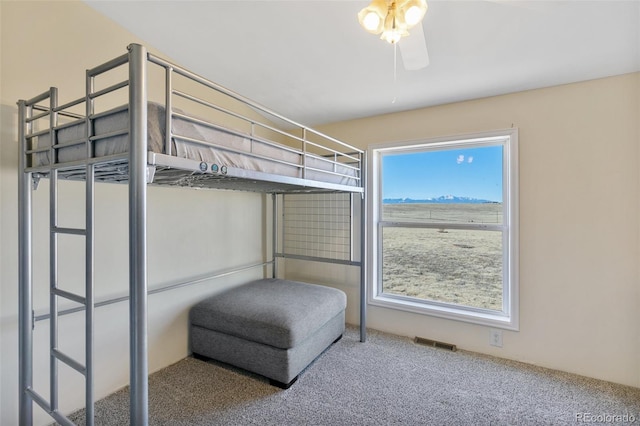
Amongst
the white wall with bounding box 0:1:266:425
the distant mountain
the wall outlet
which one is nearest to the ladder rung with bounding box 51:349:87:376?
the white wall with bounding box 0:1:266:425

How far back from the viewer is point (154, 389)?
1.97 m

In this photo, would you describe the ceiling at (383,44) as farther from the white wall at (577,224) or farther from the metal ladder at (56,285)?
the metal ladder at (56,285)

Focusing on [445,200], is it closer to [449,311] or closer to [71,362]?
[449,311]

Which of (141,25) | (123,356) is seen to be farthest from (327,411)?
(141,25)

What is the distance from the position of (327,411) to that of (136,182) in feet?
5.48

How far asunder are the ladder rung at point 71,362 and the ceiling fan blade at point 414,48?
2.07 meters

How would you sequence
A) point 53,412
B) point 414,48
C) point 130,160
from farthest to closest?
point 414,48
point 53,412
point 130,160

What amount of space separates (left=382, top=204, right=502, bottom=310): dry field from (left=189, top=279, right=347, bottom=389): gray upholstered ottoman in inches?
30.9

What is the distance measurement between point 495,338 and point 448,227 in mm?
979

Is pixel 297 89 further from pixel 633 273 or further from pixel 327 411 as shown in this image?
pixel 633 273

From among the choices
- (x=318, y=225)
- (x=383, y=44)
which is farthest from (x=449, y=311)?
(x=383, y=44)

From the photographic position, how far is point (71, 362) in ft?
4.05

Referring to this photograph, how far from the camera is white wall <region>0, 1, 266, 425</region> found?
1507 mm

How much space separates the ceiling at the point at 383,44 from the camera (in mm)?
1538
